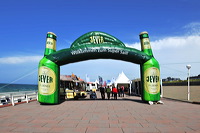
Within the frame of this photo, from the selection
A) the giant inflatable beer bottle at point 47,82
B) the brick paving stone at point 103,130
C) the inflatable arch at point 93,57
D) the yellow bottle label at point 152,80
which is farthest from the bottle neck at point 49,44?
the brick paving stone at point 103,130

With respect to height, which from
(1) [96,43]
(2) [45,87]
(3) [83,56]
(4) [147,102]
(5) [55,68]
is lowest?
(4) [147,102]

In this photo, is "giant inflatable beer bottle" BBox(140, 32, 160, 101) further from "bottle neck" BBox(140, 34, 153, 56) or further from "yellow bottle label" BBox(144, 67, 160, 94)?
"bottle neck" BBox(140, 34, 153, 56)

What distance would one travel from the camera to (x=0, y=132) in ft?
16.9

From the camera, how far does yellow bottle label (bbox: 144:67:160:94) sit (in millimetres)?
12062

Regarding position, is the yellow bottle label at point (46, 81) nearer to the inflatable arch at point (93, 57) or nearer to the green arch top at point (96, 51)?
the inflatable arch at point (93, 57)

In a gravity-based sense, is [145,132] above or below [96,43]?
below

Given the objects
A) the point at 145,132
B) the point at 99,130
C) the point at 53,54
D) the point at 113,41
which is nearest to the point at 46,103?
the point at 53,54

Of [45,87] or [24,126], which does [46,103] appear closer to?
[45,87]

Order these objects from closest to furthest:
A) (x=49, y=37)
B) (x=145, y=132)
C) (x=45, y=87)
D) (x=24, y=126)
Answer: (x=145, y=132)
(x=24, y=126)
(x=45, y=87)
(x=49, y=37)

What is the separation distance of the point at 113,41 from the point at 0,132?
9.28 m

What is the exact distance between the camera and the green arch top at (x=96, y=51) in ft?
39.9

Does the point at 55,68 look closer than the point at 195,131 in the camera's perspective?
No

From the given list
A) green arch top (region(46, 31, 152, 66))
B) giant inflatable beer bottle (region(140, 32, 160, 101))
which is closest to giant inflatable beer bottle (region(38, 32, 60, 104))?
green arch top (region(46, 31, 152, 66))

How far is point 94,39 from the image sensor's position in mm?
12609
